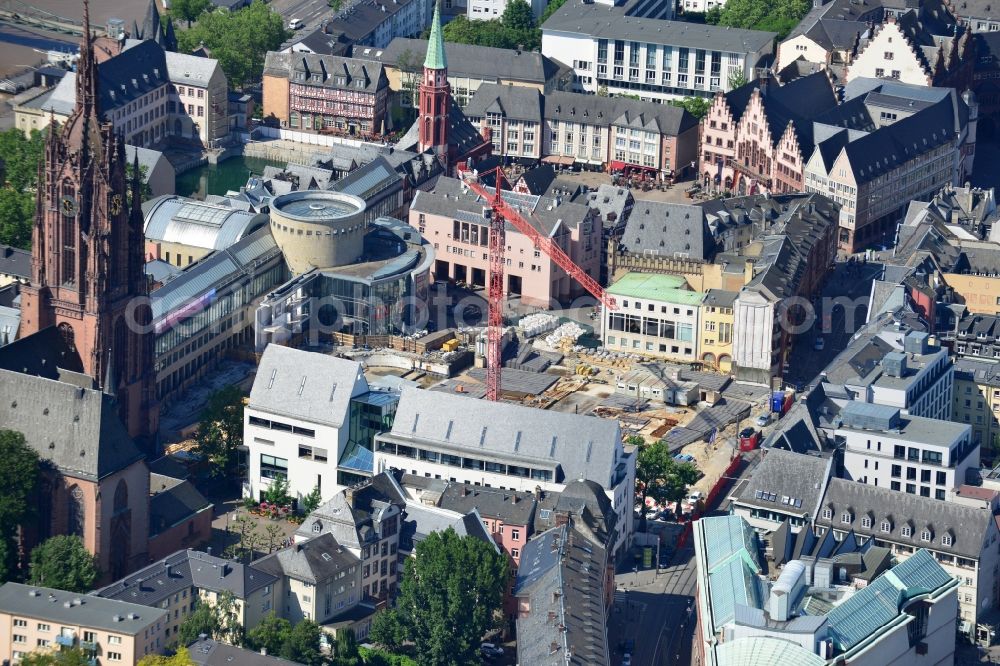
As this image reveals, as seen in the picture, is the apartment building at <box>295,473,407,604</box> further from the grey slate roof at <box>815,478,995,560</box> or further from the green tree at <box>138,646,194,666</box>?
the grey slate roof at <box>815,478,995,560</box>

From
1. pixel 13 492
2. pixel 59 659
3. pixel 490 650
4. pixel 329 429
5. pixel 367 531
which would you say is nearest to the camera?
pixel 59 659

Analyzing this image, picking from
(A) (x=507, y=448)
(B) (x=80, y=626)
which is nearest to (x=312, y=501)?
(A) (x=507, y=448)

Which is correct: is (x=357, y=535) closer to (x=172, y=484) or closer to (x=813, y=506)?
(x=172, y=484)

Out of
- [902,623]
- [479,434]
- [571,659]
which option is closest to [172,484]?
[479,434]

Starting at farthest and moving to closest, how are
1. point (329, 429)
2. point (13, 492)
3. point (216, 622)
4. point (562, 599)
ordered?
point (329, 429), point (13, 492), point (216, 622), point (562, 599)

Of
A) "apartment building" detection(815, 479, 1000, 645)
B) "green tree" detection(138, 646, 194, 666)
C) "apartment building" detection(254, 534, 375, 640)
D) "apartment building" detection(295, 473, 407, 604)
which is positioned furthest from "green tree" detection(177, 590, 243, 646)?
"apartment building" detection(815, 479, 1000, 645)

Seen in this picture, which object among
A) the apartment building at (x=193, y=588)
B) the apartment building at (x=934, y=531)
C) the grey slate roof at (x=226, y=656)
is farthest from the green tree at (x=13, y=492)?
the apartment building at (x=934, y=531)

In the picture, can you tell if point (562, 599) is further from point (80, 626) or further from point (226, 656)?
point (80, 626)

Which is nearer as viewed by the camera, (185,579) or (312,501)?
(185,579)
